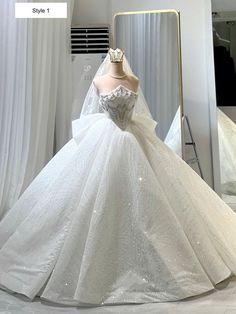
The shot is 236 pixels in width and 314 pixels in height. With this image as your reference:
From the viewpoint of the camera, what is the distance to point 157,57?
2127 mm

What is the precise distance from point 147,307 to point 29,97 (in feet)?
4.22

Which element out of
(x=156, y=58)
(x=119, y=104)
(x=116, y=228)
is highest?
(x=156, y=58)

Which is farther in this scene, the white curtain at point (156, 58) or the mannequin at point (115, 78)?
the white curtain at point (156, 58)

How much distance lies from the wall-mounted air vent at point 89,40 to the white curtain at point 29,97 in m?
0.08

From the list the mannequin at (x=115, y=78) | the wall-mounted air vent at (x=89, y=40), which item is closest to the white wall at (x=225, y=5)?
the wall-mounted air vent at (x=89, y=40)

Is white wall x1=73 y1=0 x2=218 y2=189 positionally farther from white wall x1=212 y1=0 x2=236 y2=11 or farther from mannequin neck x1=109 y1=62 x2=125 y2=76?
mannequin neck x1=109 y1=62 x2=125 y2=76

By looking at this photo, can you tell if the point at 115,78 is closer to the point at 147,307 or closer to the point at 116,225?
the point at 116,225

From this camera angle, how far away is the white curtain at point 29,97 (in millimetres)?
1859

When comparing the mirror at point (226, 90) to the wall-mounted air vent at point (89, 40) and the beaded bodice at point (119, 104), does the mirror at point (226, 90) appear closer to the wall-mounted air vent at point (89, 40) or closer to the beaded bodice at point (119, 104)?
the wall-mounted air vent at point (89, 40)

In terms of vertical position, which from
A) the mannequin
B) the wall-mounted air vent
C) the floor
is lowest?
the floor

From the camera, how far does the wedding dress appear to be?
1.26 m

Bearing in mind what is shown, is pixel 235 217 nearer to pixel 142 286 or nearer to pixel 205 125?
pixel 142 286

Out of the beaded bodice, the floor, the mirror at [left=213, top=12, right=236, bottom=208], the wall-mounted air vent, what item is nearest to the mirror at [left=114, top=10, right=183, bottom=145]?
the wall-mounted air vent

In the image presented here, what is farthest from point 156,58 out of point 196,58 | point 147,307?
point 147,307
